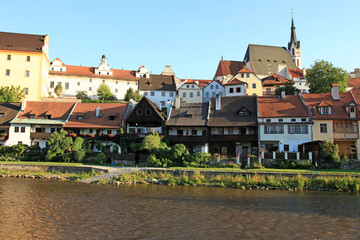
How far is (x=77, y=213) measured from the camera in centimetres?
2017

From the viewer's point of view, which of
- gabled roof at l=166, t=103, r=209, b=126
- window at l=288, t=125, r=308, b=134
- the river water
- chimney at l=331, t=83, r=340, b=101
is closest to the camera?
the river water

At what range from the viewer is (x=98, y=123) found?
4581 centimetres

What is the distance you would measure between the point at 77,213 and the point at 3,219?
14.0 feet

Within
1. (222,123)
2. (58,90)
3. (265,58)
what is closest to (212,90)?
(265,58)

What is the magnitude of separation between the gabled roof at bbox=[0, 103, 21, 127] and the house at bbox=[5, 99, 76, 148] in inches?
42.3

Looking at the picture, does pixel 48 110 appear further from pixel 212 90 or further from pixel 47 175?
pixel 212 90

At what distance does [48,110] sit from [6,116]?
20.1 feet

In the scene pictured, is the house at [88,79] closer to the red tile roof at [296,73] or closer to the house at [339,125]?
the red tile roof at [296,73]

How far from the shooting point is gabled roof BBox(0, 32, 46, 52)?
65.5 m

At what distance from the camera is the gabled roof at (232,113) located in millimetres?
43000

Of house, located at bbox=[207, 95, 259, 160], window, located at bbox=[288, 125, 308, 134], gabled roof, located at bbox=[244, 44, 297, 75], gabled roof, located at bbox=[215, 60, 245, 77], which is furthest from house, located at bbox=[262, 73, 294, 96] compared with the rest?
window, located at bbox=[288, 125, 308, 134]

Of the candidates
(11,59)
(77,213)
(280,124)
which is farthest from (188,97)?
(77,213)

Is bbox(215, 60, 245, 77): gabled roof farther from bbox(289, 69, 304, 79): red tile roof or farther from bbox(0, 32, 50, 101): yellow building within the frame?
bbox(0, 32, 50, 101): yellow building

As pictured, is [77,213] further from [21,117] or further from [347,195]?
[21,117]
